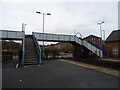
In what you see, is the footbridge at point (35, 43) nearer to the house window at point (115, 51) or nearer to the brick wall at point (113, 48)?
the brick wall at point (113, 48)

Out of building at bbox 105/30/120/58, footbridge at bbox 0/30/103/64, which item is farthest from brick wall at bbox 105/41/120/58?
footbridge at bbox 0/30/103/64

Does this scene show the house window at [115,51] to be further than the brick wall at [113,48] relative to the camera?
Yes

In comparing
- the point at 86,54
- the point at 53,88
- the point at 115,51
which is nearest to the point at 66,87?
the point at 53,88

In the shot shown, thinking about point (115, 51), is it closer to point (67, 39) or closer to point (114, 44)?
point (114, 44)

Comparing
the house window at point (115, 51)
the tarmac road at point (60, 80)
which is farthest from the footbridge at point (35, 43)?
the tarmac road at point (60, 80)

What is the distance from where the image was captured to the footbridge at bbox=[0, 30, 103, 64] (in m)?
20.2

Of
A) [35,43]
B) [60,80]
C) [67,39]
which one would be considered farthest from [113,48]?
[60,80]

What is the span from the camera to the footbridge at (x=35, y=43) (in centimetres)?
2017

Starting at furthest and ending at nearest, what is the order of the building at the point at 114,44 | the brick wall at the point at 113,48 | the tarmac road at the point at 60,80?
the building at the point at 114,44 → the brick wall at the point at 113,48 → the tarmac road at the point at 60,80

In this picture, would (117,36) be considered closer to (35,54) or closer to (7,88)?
(35,54)

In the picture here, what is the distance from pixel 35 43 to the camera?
23.6 metres

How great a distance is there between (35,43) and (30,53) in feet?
8.95

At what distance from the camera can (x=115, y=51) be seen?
3803 centimetres

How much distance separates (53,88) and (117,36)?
115 feet
